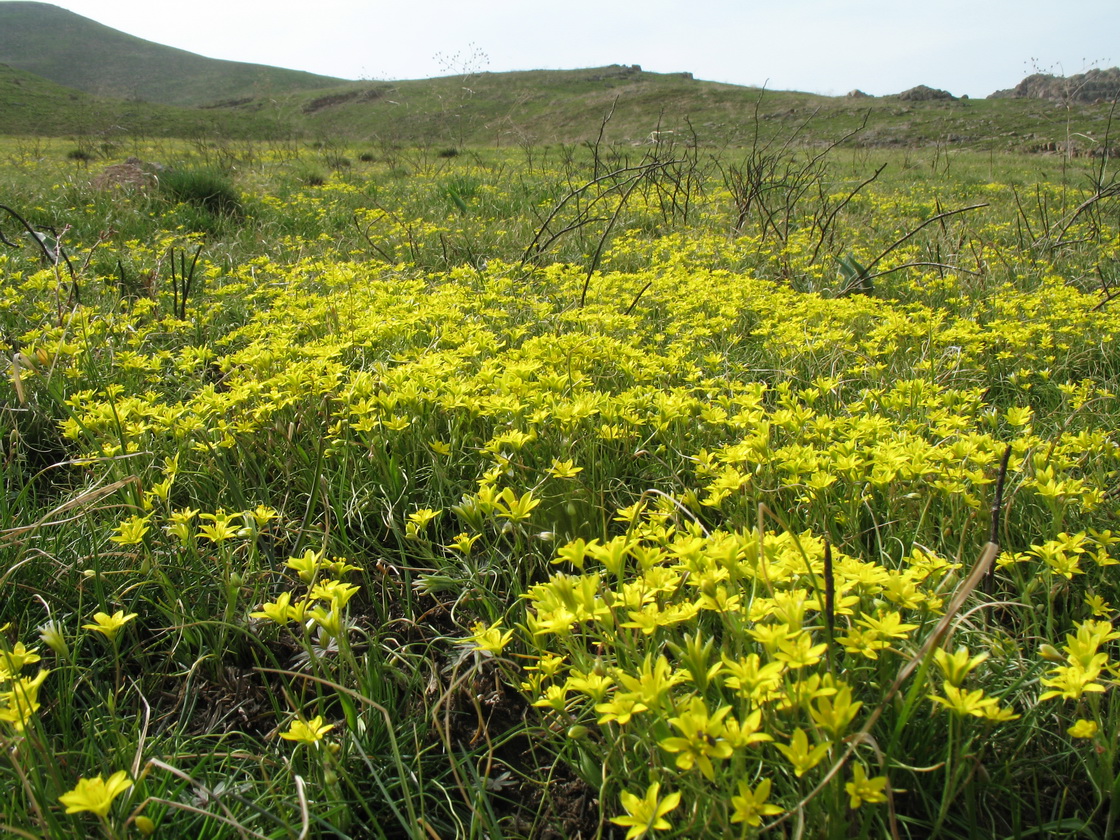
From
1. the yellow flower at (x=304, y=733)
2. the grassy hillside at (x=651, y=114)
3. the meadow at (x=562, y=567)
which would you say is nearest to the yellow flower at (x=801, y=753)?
the meadow at (x=562, y=567)

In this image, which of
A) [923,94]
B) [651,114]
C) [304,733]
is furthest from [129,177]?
[923,94]

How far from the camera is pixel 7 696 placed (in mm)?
989

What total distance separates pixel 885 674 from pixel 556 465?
82 centimetres

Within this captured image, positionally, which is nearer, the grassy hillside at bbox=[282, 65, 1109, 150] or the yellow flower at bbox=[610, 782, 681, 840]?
the yellow flower at bbox=[610, 782, 681, 840]

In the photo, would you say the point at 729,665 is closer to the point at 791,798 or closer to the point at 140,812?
the point at 791,798

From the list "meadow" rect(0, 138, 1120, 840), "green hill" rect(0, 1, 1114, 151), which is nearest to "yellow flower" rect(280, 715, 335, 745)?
"meadow" rect(0, 138, 1120, 840)

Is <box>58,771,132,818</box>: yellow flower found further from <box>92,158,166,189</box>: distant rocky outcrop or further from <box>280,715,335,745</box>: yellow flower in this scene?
<box>92,158,166,189</box>: distant rocky outcrop

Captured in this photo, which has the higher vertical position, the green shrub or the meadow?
the green shrub

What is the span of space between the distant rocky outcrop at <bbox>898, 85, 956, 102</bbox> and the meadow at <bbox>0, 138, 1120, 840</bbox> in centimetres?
3607

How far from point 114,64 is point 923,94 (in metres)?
74.6

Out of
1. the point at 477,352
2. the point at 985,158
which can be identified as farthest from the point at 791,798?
the point at 985,158

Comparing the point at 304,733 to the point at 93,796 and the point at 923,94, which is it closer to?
the point at 93,796

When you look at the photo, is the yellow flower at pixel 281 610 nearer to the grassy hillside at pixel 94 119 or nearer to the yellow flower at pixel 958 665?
the yellow flower at pixel 958 665

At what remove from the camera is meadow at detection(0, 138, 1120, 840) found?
3.24 ft
